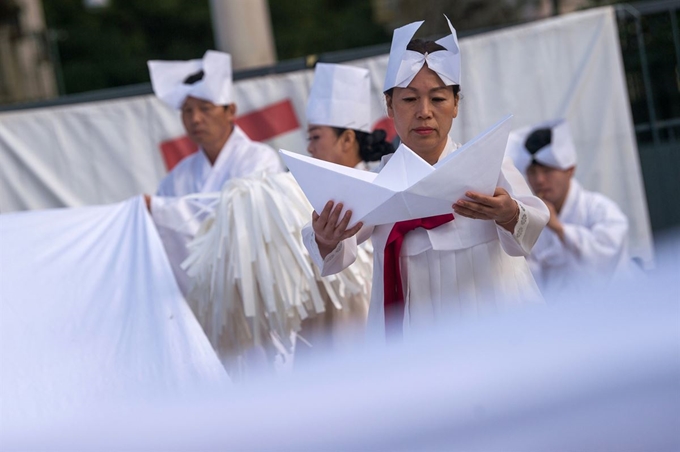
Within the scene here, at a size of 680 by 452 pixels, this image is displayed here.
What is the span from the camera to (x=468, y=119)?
6.27m

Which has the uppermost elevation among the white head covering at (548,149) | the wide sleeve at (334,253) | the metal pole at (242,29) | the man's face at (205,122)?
the metal pole at (242,29)

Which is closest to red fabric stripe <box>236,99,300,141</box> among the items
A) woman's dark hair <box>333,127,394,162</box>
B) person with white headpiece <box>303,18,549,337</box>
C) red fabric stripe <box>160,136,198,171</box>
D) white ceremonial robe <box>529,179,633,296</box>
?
red fabric stripe <box>160,136,198,171</box>

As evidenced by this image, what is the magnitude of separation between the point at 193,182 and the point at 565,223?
6.50ft

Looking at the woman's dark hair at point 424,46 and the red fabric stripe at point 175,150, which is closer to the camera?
the woman's dark hair at point 424,46

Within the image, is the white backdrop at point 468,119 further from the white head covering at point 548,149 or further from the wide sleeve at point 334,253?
the wide sleeve at point 334,253

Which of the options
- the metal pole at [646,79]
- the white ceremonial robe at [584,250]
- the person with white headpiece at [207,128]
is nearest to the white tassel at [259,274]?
the person with white headpiece at [207,128]

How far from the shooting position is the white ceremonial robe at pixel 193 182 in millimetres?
4191

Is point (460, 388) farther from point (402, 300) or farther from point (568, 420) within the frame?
point (402, 300)

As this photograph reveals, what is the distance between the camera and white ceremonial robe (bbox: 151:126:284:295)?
13.8 ft

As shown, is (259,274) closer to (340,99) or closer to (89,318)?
(89,318)

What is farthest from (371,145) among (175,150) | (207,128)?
(175,150)

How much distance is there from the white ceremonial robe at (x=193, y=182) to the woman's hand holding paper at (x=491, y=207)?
1.78m

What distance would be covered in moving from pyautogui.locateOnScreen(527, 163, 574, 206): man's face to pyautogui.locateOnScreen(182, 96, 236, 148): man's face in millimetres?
1650

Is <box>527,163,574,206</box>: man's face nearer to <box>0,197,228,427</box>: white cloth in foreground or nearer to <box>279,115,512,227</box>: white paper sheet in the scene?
<box>0,197,228,427</box>: white cloth in foreground
